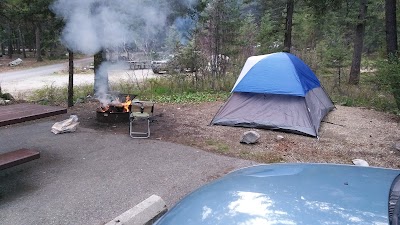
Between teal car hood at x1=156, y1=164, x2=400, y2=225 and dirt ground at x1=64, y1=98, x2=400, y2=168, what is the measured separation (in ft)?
9.34

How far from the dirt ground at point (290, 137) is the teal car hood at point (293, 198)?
9.45 ft

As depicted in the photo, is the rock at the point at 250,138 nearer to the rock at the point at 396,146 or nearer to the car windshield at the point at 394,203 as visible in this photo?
the rock at the point at 396,146

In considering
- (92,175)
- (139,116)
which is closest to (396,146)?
(139,116)

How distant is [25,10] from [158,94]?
442cm

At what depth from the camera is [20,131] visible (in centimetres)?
628

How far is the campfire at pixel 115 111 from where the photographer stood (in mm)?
6945

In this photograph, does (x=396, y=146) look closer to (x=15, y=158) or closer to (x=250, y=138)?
(x=250, y=138)

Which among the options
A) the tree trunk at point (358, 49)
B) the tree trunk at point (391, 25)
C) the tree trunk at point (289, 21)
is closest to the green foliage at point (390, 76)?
the tree trunk at point (391, 25)

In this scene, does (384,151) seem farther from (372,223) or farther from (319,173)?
(372,223)

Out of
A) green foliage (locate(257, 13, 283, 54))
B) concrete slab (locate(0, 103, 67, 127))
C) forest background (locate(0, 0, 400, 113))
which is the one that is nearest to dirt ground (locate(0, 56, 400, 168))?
forest background (locate(0, 0, 400, 113))

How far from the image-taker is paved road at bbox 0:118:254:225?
11.1ft

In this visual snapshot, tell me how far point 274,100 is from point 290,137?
37.3 inches

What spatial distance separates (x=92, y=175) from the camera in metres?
4.30

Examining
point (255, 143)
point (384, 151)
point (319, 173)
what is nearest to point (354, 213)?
point (319, 173)
